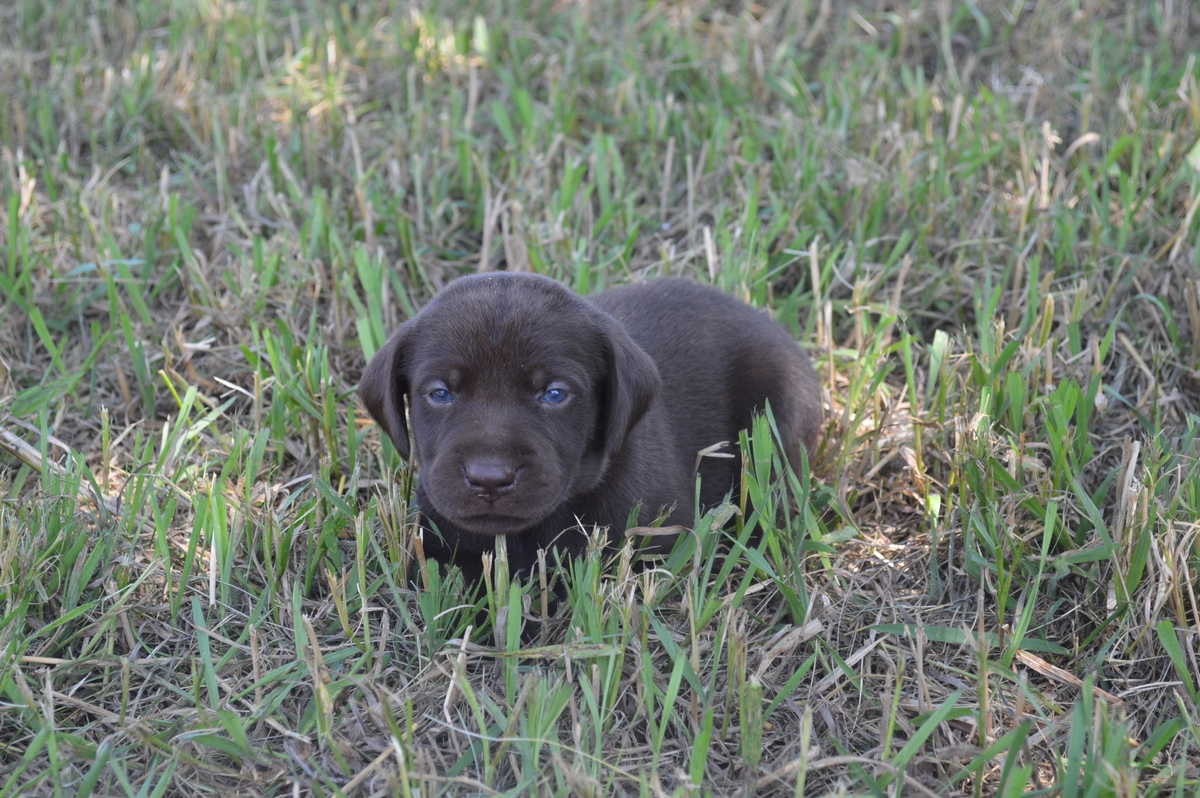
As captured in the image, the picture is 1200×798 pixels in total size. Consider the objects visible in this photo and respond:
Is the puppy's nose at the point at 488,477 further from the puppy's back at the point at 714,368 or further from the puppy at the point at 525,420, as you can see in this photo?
the puppy's back at the point at 714,368

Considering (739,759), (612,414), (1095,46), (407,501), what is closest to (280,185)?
(407,501)

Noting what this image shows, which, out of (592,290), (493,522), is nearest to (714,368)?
(592,290)

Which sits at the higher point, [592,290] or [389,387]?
[389,387]

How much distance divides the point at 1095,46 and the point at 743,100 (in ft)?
6.71

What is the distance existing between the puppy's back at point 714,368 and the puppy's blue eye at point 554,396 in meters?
0.77

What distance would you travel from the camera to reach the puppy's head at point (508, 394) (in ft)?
10.9

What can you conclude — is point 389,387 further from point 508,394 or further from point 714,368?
point 714,368

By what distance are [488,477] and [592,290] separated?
1988mm

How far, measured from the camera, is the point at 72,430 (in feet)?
14.8

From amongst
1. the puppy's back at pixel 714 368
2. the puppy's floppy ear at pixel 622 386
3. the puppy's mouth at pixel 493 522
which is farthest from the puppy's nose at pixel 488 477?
the puppy's back at pixel 714 368

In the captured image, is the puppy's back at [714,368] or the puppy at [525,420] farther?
the puppy's back at [714,368]

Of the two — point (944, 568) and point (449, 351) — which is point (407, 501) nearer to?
point (449, 351)

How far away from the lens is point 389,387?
3.60m

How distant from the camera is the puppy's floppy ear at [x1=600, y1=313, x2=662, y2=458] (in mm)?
3541
